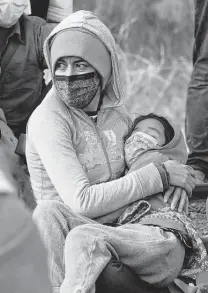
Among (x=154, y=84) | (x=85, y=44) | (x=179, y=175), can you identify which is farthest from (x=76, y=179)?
(x=154, y=84)

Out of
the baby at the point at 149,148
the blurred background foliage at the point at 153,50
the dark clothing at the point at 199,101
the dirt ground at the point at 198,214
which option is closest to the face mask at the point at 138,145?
the baby at the point at 149,148

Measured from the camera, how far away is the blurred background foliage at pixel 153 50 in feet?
23.4

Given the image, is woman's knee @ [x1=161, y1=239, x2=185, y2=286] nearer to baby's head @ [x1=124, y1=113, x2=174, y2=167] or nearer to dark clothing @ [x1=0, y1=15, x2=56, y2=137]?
baby's head @ [x1=124, y1=113, x2=174, y2=167]

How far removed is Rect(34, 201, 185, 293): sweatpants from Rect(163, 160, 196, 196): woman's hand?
328mm

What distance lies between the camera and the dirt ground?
429 cm

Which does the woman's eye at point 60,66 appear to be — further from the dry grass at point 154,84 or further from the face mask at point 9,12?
the dry grass at point 154,84

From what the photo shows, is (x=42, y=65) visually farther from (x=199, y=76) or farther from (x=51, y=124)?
(x=51, y=124)

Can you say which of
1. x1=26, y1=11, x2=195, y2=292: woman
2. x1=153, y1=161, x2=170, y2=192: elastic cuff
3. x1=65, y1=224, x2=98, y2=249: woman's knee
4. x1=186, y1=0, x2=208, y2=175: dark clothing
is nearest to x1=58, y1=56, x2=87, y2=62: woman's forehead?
x1=26, y1=11, x2=195, y2=292: woman

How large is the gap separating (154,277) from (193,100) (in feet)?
8.46

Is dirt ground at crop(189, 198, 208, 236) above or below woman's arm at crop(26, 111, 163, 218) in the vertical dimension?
below

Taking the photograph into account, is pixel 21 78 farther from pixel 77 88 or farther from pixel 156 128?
pixel 156 128

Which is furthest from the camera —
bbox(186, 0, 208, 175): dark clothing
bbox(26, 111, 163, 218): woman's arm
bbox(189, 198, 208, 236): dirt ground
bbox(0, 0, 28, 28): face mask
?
bbox(186, 0, 208, 175): dark clothing

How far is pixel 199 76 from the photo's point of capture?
520 cm

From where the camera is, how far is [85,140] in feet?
10.5
